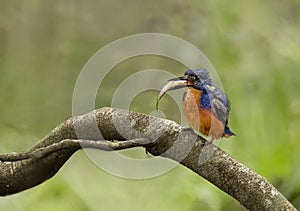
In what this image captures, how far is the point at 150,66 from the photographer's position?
246cm

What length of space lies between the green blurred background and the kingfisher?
2.74 feet

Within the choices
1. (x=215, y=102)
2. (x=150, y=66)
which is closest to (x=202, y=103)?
(x=215, y=102)

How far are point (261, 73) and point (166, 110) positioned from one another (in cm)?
30

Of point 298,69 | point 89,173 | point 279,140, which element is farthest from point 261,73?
point 89,173

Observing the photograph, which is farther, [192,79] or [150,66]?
[150,66]

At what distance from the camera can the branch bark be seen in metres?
0.72

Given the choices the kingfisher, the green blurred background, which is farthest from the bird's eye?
the green blurred background

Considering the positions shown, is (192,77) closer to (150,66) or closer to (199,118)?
(199,118)

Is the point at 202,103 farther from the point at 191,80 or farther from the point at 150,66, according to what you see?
the point at 150,66

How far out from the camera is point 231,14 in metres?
2.10

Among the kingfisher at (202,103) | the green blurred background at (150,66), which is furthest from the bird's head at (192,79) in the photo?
the green blurred background at (150,66)

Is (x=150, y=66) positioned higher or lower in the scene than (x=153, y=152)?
higher

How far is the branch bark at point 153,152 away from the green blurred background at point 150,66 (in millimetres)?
878

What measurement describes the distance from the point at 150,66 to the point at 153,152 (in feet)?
5.65
